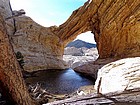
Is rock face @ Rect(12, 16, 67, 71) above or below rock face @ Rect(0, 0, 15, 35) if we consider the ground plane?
below

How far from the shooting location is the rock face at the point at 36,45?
17208mm

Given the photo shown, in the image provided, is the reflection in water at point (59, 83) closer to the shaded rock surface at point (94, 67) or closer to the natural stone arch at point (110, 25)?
the shaded rock surface at point (94, 67)

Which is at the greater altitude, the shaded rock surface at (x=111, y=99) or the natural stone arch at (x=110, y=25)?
the natural stone arch at (x=110, y=25)

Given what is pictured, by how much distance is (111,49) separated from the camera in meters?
16.5

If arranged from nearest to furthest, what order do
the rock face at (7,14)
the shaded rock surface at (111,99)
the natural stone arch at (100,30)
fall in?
1. the shaded rock surface at (111,99)
2. the natural stone arch at (100,30)
3. the rock face at (7,14)

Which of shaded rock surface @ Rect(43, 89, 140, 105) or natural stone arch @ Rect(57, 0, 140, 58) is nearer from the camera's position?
shaded rock surface @ Rect(43, 89, 140, 105)

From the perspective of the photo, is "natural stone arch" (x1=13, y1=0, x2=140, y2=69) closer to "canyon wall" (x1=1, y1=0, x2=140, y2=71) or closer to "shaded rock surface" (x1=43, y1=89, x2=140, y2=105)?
"canyon wall" (x1=1, y1=0, x2=140, y2=71)

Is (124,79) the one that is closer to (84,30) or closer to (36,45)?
(36,45)

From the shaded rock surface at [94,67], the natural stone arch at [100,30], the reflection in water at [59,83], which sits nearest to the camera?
the reflection in water at [59,83]

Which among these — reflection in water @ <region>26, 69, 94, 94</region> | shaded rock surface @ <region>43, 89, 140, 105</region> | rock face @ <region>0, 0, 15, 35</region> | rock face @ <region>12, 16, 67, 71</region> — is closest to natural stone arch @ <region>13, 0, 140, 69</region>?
rock face @ <region>12, 16, 67, 71</region>

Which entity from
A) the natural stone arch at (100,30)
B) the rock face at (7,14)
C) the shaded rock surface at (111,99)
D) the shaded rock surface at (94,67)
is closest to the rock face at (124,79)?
the shaded rock surface at (111,99)

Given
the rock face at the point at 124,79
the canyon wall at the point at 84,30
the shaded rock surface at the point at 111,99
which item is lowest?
the rock face at the point at 124,79

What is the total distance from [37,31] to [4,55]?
16527 millimetres

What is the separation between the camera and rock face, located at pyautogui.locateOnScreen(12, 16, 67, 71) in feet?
56.5
